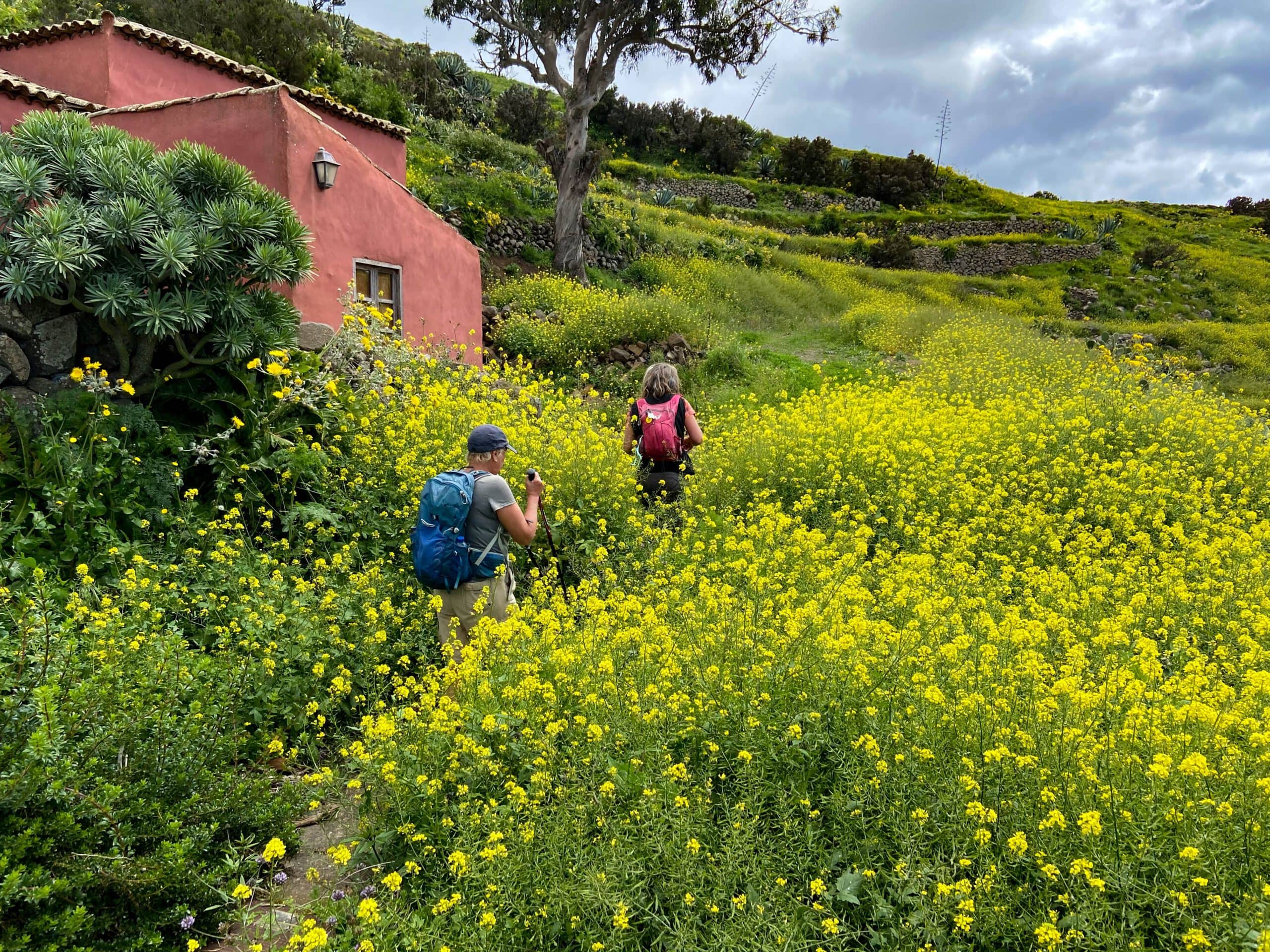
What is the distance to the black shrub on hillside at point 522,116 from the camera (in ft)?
94.7

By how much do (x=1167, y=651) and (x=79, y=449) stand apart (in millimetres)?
7372

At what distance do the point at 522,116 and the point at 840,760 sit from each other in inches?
1220

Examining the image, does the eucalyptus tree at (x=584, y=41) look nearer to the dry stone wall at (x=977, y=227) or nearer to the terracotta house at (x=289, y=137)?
the terracotta house at (x=289, y=137)

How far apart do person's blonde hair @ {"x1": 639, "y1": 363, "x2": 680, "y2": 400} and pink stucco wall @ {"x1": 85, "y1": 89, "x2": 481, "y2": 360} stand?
12.5ft

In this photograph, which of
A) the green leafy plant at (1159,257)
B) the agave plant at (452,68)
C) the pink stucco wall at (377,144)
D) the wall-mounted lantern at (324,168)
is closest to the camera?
the wall-mounted lantern at (324,168)

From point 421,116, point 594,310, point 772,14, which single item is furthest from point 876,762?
point 421,116

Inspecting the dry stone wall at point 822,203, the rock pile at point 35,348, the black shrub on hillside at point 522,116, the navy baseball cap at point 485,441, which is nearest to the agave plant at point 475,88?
the black shrub on hillside at point 522,116

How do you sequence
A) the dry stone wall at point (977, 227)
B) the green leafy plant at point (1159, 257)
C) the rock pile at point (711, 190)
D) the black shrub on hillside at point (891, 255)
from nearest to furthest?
1. the green leafy plant at point (1159, 257)
2. the black shrub on hillside at point (891, 255)
3. the rock pile at point (711, 190)
4. the dry stone wall at point (977, 227)

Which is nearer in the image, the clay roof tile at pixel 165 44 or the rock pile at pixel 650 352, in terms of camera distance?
the clay roof tile at pixel 165 44

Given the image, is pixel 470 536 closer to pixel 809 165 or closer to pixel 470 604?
pixel 470 604

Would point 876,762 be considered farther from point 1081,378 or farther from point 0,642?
point 1081,378

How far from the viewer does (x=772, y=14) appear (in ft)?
58.6

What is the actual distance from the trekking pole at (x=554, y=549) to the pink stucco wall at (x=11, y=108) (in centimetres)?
775

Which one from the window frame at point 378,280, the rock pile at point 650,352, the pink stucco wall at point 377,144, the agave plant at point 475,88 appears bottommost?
the rock pile at point 650,352
